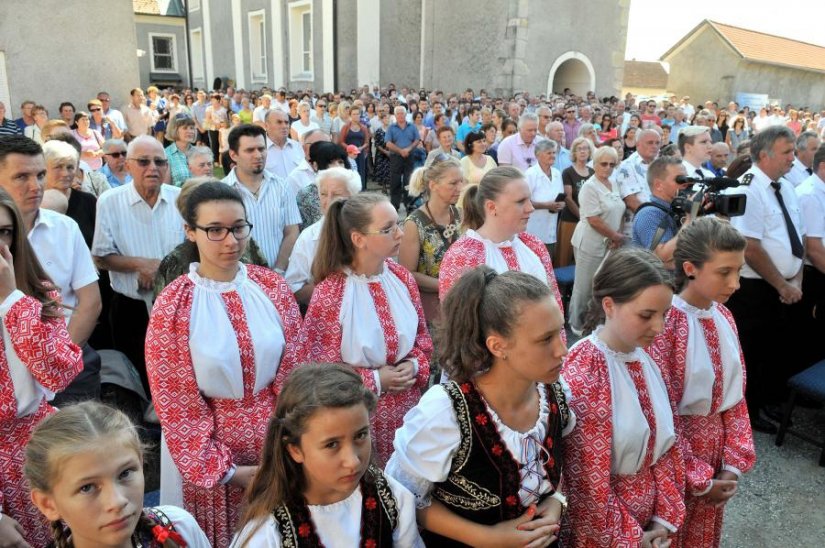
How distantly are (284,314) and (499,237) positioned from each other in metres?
1.37

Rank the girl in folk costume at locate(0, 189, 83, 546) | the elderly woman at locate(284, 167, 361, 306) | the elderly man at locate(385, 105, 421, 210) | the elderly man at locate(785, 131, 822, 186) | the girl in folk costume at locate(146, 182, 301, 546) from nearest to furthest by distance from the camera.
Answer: the girl in folk costume at locate(0, 189, 83, 546), the girl in folk costume at locate(146, 182, 301, 546), the elderly woman at locate(284, 167, 361, 306), the elderly man at locate(785, 131, 822, 186), the elderly man at locate(385, 105, 421, 210)

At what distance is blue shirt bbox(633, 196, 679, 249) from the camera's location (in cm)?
452

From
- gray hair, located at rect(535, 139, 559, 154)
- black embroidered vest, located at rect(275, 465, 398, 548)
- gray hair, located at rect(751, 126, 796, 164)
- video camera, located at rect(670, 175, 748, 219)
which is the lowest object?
black embroidered vest, located at rect(275, 465, 398, 548)

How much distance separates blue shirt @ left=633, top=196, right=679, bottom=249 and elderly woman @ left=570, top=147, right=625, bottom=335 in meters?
1.24

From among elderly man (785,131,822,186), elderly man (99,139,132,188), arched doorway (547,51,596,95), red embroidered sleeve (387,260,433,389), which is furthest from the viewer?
arched doorway (547,51,596,95)

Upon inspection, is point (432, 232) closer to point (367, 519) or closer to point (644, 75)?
point (367, 519)

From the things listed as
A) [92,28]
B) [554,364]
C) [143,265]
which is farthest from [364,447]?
[92,28]

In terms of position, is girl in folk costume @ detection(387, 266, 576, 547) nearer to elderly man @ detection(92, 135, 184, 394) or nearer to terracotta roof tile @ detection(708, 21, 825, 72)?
elderly man @ detection(92, 135, 184, 394)

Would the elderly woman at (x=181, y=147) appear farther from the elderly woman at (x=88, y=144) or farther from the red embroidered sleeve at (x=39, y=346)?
the red embroidered sleeve at (x=39, y=346)

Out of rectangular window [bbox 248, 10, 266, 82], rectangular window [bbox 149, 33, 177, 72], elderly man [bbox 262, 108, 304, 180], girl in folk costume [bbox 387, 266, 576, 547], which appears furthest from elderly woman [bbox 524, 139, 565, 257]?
rectangular window [bbox 149, 33, 177, 72]

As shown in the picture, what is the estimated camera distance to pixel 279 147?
6.95 metres

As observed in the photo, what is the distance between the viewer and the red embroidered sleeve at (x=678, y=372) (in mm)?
2496

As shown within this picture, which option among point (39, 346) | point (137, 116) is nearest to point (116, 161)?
point (39, 346)

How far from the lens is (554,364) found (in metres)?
1.93
